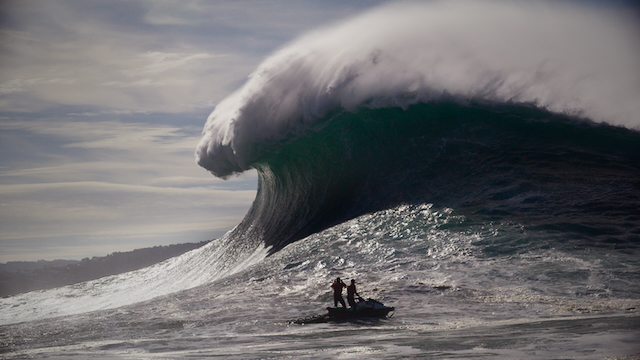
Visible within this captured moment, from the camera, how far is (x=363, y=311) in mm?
8547

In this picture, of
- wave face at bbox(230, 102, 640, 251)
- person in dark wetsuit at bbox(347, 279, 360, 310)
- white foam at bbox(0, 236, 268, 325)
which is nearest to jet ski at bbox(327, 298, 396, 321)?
person in dark wetsuit at bbox(347, 279, 360, 310)

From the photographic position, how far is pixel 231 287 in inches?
479

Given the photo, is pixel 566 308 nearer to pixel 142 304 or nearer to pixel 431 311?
pixel 431 311

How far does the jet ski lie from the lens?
844 centimetres

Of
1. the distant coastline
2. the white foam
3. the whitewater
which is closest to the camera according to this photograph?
the whitewater

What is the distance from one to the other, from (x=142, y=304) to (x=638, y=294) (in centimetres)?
1027

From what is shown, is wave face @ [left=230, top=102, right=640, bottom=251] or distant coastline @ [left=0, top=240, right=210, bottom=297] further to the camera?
distant coastline @ [left=0, top=240, right=210, bottom=297]

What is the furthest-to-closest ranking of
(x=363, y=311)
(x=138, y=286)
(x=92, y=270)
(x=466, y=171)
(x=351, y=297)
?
(x=92, y=270), (x=138, y=286), (x=466, y=171), (x=351, y=297), (x=363, y=311)

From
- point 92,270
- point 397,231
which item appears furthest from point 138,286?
point 92,270

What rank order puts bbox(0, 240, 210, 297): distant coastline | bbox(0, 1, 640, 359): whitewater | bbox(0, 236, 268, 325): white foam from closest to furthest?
bbox(0, 1, 640, 359): whitewater < bbox(0, 236, 268, 325): white foam < bbox(0, 240, 210, 297): distant coastline

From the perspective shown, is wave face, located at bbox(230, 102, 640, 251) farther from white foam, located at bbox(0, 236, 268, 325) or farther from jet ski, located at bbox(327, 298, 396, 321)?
jet ski, located at bbox(327, 298, 396, 321)

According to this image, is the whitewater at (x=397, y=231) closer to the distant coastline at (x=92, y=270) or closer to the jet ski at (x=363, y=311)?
the jet ski at (x=363, y=311)

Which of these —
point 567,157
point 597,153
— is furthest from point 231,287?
point 597,153

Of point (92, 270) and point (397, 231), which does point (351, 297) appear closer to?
point (397, 231)
